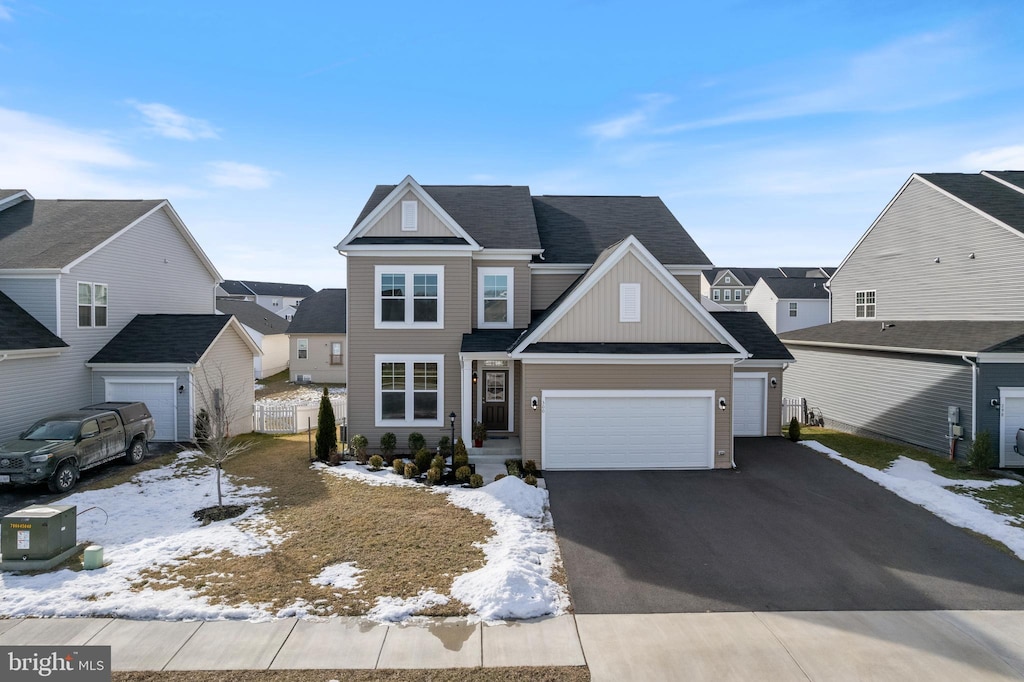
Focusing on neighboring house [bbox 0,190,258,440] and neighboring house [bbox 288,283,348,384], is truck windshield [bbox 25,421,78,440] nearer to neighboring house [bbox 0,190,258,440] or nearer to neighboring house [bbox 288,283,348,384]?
neighboring house [bbox 0,190,258,440]

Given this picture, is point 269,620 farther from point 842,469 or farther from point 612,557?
point 842,469

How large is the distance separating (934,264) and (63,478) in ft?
94.7

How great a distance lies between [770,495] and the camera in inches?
516

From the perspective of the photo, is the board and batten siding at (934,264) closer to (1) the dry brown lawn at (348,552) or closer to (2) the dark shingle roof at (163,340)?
(1) the dry brown lawn at (348,552)

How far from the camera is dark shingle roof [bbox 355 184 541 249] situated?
58.8 feet

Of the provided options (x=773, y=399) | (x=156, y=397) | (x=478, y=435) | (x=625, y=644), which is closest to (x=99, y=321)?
(x=156, y=397)

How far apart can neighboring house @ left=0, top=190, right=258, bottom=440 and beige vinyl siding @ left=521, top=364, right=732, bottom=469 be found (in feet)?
38.4

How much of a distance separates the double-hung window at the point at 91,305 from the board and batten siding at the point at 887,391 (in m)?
28.0

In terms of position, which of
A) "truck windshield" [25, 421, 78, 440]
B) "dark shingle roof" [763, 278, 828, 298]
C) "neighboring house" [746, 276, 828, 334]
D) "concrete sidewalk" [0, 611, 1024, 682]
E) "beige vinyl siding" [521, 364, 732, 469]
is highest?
"dark shingle roof" [763, 278, 828, 298]

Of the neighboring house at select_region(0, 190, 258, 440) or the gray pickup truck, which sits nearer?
the gray pickup truck

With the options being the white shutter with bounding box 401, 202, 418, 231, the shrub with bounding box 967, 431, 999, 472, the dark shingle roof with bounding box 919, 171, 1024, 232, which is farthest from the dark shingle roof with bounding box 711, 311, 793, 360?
the white shutter with bounding box 401, 202, 418, 231

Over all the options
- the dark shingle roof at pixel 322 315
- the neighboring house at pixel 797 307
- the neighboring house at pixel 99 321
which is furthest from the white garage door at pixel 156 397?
the neighboring house at pixel 797 307

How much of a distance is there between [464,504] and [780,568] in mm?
6422

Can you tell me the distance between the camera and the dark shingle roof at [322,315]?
3709 centimetres
